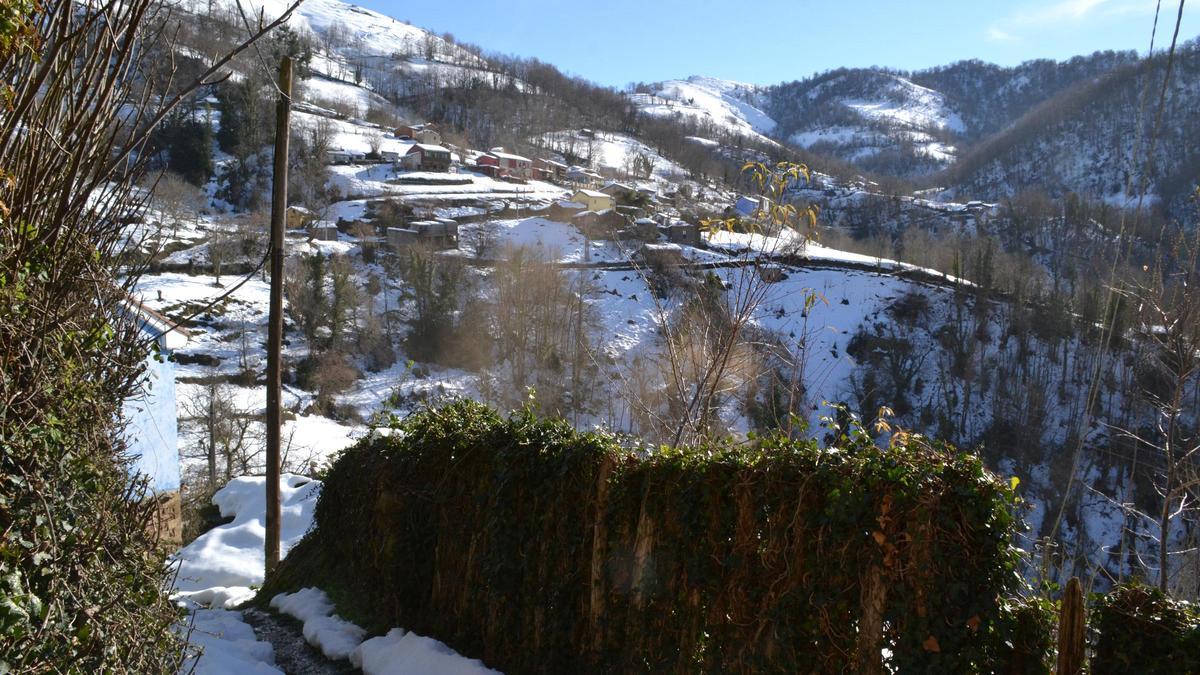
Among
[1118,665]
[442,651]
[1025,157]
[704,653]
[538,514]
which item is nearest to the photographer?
[1118,665]

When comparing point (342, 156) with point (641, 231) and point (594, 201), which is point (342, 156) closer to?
point (594, 201)

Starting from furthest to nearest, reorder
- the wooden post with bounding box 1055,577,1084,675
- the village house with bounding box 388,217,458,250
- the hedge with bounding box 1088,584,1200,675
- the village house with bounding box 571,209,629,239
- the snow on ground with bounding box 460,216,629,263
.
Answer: the village house with bounding box 571,209,629,239 < the village house with bounding box 388,217,458,250 < the snow on ground with bounding box 460,216,629,263 < the wooden post with bounding box 1055,577,1084,675 < the hedge with bounding box 1088,584,1200,675

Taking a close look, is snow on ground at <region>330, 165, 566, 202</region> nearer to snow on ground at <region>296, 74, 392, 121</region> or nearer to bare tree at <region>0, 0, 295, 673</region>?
snow on ground at <region>296, 74, 392, 121</region>

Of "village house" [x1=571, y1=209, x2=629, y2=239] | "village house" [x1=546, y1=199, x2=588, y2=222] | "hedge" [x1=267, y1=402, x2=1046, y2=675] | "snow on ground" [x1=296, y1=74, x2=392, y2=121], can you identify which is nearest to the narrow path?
"hedge" [x1=267, y1=402, x2=1046, y2=675]

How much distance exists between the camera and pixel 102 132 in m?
3.14

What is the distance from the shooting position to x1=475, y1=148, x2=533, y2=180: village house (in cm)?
8531

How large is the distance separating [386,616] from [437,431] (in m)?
1.55

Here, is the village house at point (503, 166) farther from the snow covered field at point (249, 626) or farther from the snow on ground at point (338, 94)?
the snow covered field at point (249, 626)

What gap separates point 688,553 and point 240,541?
1088cm

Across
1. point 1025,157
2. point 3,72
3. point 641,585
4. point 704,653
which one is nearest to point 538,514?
point 641,585

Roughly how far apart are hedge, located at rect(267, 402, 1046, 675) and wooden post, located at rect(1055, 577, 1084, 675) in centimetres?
13

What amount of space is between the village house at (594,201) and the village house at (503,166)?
55.5 feet

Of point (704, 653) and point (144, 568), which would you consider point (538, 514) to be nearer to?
point (704, 653)

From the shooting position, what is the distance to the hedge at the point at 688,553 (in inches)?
114
